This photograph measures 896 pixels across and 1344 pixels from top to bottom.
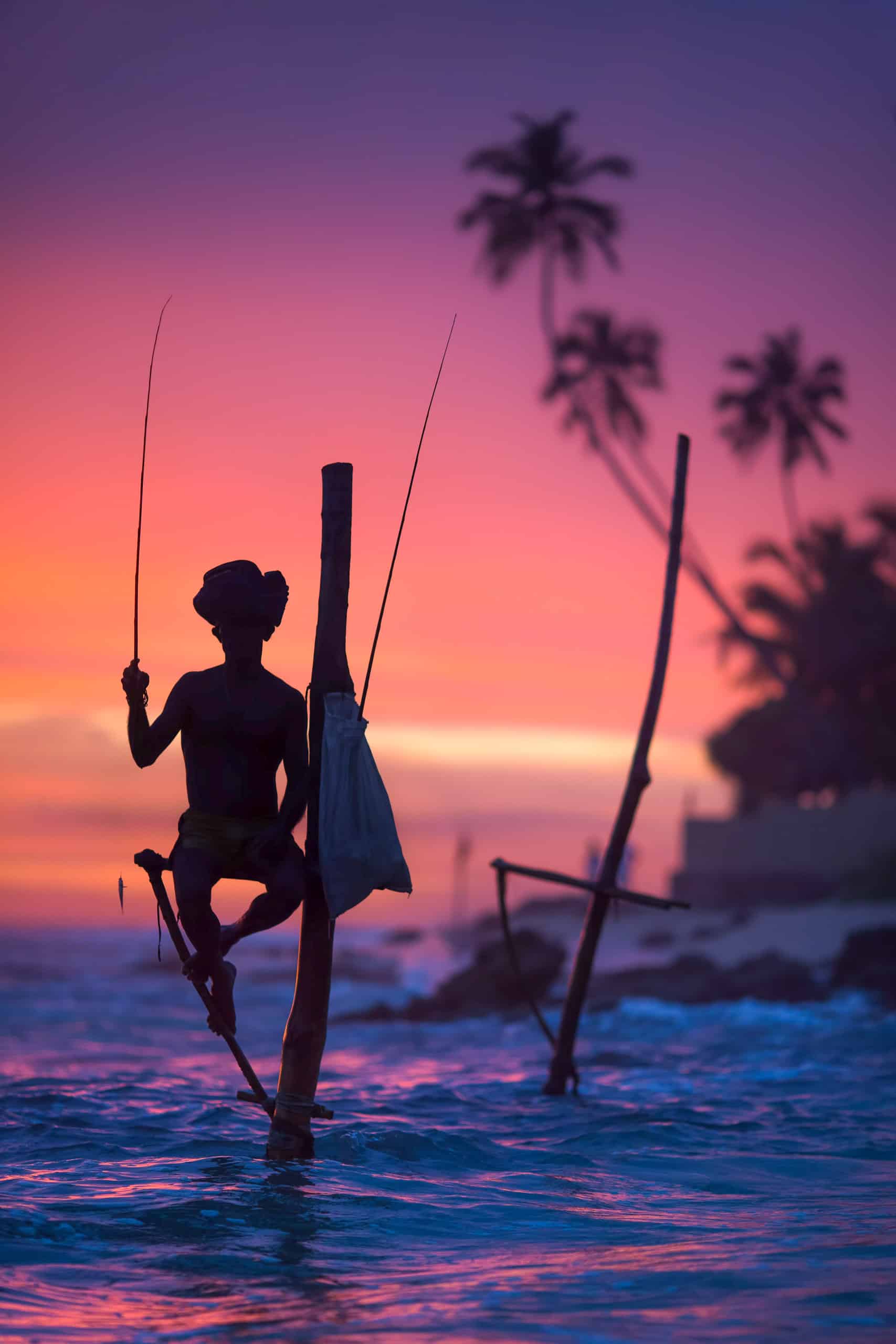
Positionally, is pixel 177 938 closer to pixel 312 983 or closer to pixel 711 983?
pixel 312 983

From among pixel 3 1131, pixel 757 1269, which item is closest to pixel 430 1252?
pixel 757 1269

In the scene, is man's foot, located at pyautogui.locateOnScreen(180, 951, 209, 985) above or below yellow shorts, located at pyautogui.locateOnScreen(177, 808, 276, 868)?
below

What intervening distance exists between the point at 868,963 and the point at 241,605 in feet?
66.3

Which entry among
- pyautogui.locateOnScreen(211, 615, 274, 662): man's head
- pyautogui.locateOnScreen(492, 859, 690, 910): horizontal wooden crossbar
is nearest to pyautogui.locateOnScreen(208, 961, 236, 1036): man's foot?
pyautogui.locateOnScreen(211, 615, 274, 662): man's head

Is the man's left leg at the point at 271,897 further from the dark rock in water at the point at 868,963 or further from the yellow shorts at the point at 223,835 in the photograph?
the dark rock in water at the point at 868,963

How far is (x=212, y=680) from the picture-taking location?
681cm

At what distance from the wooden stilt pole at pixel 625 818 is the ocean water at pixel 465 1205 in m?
0.48

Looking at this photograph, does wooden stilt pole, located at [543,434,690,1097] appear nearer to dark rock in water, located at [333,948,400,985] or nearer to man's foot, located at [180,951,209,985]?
man's foot, located at [180,951,209,985]

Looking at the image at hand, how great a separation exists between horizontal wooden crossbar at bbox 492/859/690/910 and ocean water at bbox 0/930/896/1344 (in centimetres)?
158

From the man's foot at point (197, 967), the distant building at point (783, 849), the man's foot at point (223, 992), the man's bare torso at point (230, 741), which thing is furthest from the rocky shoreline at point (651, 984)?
the man's bare torso at point (230, 741)

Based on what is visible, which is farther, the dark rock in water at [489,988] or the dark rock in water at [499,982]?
the dark rock in water at [489,988]

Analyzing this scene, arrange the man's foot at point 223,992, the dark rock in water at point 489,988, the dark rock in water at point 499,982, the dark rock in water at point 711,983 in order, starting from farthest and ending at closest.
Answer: the dark rock in water at point 711,983
the dark rock in water at point 489,988
the dark rock in water at point 499,982
the man's foot at point 223,992

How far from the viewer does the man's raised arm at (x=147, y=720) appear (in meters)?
6.54

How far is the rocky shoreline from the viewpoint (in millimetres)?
23516
